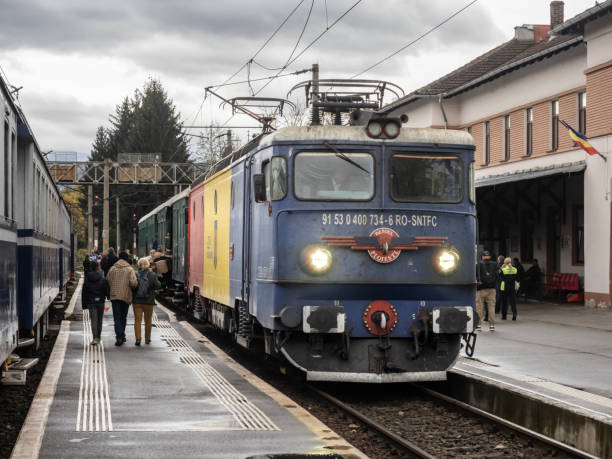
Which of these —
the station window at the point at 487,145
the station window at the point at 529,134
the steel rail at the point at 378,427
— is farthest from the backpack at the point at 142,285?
the station window at the point at 487,145

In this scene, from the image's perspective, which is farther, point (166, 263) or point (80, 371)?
point (166, 263)

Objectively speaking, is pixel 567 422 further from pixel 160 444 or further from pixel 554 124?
pixel 554 124

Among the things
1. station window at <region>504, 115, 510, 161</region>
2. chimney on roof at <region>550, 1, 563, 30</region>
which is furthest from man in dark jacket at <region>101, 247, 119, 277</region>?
chimney on roof at <region>550, 1, 563, 30</region>

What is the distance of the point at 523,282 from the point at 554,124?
4891 millimetres

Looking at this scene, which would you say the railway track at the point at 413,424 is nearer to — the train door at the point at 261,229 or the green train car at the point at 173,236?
the train door at the point at 261,229

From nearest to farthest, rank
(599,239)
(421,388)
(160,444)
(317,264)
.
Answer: (160,444) < (317,264) < (421,388) < (599,239)

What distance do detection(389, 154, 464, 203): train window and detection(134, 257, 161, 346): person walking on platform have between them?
6090 millimetres

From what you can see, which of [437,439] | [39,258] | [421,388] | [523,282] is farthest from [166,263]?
[437,439]

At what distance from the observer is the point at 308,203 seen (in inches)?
438

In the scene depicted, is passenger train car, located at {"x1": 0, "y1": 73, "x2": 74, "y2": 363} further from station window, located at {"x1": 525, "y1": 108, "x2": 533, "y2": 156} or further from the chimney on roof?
the chimney on roof

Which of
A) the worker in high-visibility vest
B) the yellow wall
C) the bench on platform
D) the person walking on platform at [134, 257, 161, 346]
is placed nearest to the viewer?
the yellow wall

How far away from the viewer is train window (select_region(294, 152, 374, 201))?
36.8 ft

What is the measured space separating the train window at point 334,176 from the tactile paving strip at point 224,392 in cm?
229

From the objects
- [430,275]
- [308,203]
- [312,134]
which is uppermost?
[312,134]
